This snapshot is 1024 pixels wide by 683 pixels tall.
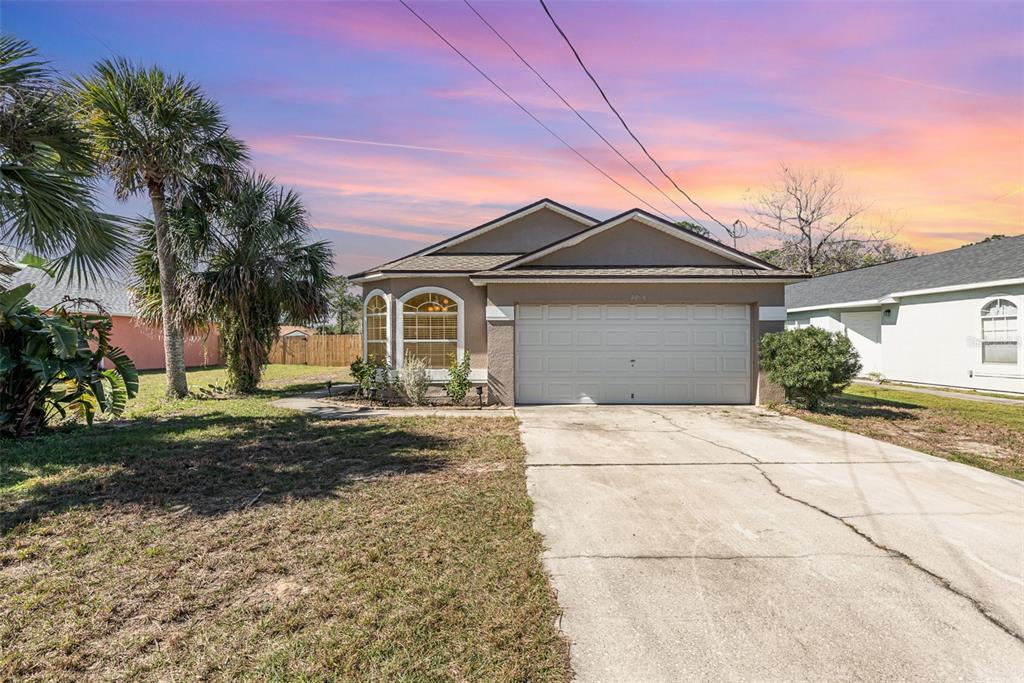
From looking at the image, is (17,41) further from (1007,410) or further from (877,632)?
(1007,410)

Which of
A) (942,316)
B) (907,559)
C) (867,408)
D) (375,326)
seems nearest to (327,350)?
(375,326)

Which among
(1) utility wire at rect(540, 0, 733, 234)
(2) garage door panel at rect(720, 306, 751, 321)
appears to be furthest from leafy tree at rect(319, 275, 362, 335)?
(2) garage door panel at rect(720, 306, 751, 321)

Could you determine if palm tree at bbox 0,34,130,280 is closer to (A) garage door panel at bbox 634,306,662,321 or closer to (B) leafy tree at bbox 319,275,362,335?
(A) garage door panel at bbox 634,306,662,321

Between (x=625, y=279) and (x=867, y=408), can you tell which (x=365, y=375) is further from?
(x=867, y=408)

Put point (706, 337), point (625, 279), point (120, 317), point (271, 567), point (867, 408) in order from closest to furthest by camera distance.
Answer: point (271, 567), point (625, 279), point (867, 408), point (706, 337), point (120, 317)

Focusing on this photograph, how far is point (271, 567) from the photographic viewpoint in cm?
Result: 377

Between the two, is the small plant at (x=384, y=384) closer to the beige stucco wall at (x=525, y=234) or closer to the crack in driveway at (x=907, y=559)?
the beige stucco wall at (x=525, y=234)

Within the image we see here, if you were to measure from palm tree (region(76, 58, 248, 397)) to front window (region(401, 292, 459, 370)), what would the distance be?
596 cm

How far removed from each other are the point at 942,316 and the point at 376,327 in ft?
57.8

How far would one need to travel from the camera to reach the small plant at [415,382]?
39.5ft

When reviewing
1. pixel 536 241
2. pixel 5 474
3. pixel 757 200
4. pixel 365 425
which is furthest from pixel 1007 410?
pixel 757 200

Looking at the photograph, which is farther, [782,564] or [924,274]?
[924,274]

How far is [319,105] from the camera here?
10.6m

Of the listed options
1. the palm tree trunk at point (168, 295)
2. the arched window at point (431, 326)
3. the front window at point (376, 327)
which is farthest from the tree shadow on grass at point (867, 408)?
the palm tree trunk at point (168, 295)
